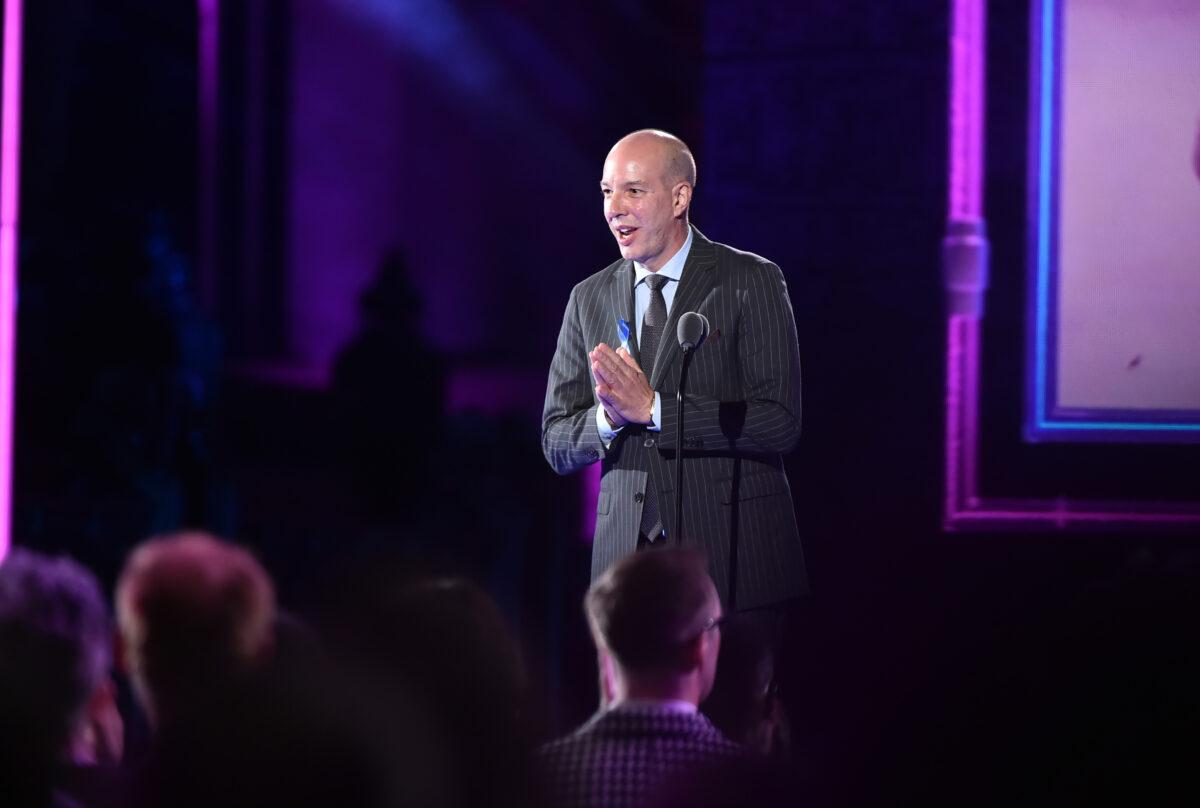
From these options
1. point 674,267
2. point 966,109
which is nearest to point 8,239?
point 674,267

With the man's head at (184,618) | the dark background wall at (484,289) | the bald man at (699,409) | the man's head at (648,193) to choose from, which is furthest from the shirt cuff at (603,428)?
the man's head at (184,618)

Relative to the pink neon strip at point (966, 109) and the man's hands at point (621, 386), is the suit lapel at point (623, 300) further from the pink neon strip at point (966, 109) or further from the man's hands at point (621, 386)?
the pink neon strip at point (966, 109)

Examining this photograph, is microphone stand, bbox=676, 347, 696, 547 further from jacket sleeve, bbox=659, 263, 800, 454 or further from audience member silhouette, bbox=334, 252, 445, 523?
audience member silhouette, bbox=334, 252, 445, 523

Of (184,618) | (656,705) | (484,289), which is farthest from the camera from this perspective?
(484,289)

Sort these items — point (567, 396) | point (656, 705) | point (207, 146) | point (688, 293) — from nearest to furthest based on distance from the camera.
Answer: point (656, 705) < point (688, 293) < point (567, 396) < point (207, 146)

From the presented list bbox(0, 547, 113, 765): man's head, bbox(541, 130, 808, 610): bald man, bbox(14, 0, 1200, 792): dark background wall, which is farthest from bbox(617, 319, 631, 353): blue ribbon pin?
bbox(0, 547, 113, 765): man's head

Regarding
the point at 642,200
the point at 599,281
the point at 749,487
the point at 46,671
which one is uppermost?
the point at 642,200

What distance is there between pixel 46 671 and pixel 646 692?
0.79m

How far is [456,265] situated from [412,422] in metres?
0.48

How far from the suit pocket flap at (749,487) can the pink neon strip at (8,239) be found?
2.44m

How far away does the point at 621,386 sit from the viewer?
9.52 ft

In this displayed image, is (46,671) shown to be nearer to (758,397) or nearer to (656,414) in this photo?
(656,414)

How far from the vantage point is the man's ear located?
10.3 ft

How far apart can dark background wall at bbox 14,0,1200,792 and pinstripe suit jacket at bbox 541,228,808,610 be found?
0.79 meters
